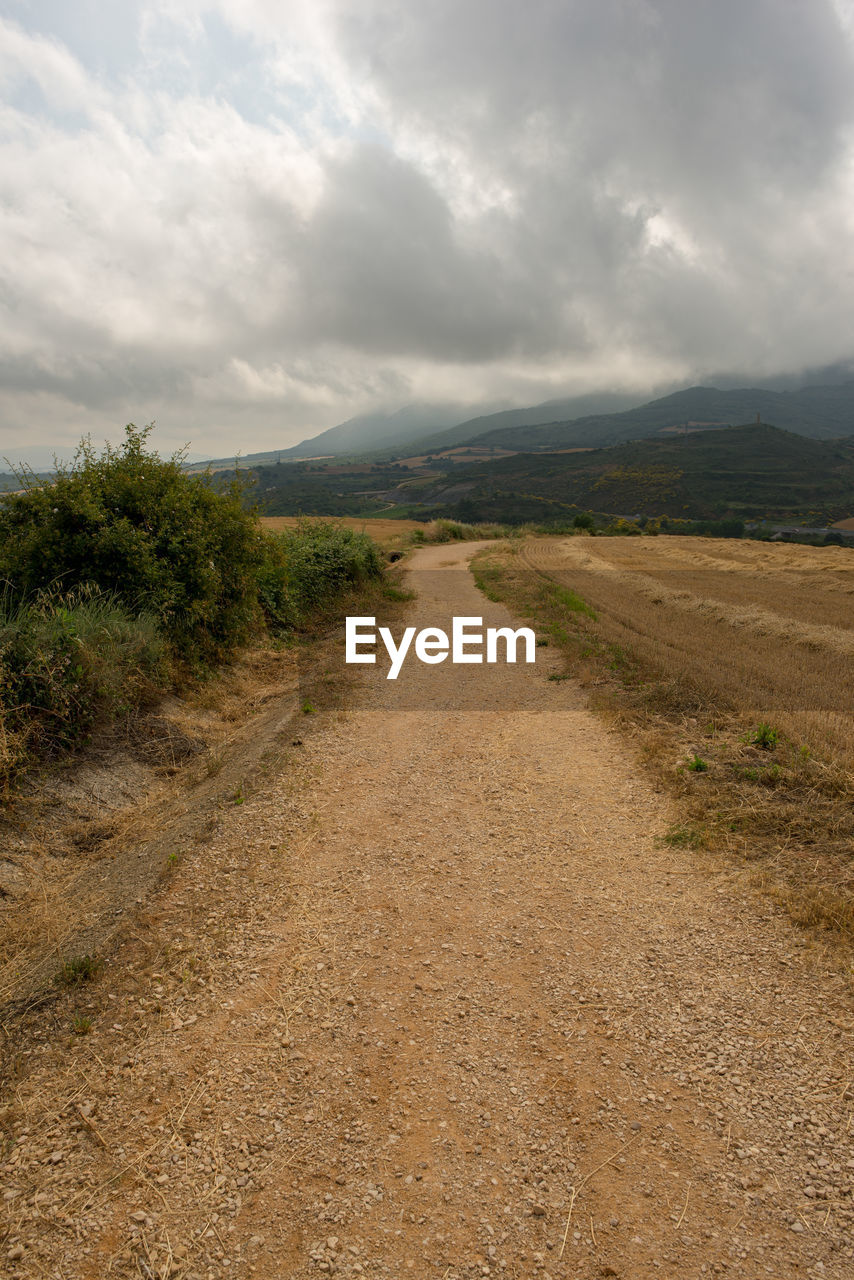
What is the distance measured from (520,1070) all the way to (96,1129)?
7.71 ft

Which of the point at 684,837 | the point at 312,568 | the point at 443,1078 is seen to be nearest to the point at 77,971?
the point at 443,1078

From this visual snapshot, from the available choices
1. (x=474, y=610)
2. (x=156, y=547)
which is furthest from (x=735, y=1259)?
(x=474, y=610)

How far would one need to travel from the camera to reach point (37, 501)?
30.0 ft

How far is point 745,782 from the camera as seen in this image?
637 cm

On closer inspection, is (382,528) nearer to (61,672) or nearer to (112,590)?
(112,590)

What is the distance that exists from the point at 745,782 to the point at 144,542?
30.1ft

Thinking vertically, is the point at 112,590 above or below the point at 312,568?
below

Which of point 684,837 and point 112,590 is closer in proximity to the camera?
point 684,837

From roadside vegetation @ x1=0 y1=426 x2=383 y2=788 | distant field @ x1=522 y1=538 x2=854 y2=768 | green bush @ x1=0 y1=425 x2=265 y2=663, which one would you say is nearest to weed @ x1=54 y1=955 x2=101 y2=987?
roadside vegetation @ x1=0 y1=426 x2=383 y2=788

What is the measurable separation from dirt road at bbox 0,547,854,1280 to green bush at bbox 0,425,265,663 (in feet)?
17.6

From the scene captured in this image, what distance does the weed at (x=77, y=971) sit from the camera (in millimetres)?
4168

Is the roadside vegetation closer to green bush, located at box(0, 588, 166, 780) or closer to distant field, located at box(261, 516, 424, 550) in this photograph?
green bush, located at box(0, 588, 166, 780)

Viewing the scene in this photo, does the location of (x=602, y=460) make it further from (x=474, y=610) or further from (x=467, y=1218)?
(x=467, y=1218)

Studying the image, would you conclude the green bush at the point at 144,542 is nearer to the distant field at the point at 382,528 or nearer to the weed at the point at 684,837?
the weed at the point at 684,837
